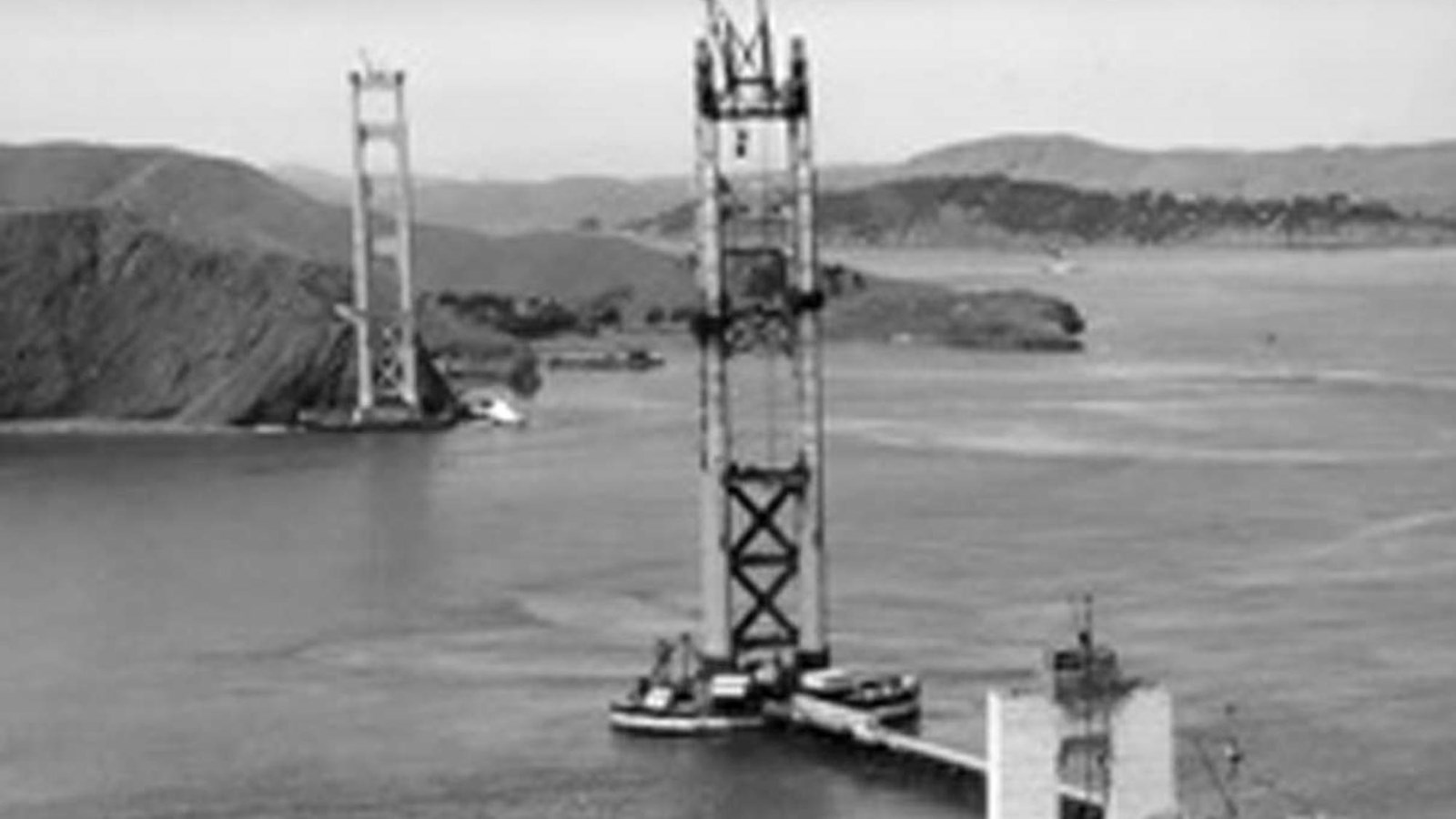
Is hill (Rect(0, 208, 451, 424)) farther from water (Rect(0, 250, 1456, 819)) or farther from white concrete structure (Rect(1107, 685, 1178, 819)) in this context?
white concrete structure (Rect(1107, 685, 1178, 819))

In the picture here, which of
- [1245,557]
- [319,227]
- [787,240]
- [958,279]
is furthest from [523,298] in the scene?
[787,240]

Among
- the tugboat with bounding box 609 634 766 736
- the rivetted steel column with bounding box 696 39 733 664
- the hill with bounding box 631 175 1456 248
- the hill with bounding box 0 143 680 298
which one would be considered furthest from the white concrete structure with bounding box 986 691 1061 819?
the hill with bounding box 631 175 1456 248

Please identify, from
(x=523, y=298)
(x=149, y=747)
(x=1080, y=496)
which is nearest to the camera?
(x=149, y=747)

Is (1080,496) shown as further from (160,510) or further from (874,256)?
(874,256)

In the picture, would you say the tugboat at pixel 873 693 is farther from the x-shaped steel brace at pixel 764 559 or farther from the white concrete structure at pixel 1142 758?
the white concrete structure at pixel 1142 758

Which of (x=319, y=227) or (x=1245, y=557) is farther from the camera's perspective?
(x=319, y=227)

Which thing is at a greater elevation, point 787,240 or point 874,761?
point 787,240

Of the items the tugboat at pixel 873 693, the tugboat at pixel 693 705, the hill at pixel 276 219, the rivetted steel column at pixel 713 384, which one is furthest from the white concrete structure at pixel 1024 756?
the hill at pixel 276 219

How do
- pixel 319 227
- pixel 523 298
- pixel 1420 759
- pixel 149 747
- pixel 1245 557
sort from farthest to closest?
pixel 319 227 < pixel 523 298 < pixel 1245 557 < pixel 149 747 < pixel 1420 759
